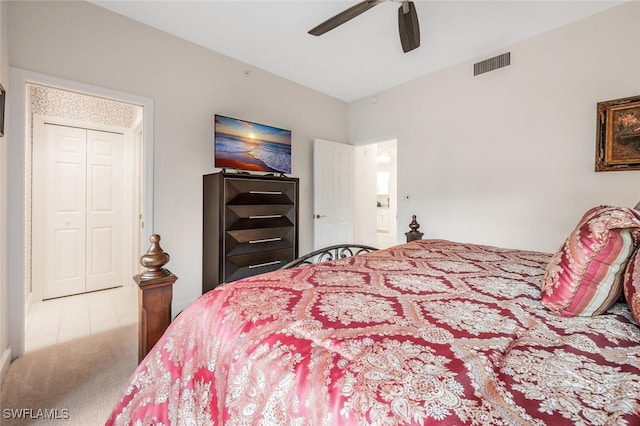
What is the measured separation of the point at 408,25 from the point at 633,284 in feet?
6.74

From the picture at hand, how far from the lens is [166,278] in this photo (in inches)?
46.7

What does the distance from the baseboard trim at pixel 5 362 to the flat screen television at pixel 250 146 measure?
214 cm

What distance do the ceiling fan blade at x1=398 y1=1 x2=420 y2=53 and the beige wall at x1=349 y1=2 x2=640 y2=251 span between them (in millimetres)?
1545

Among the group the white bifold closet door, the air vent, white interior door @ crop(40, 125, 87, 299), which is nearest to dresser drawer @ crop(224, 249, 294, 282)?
the white bifold closet door

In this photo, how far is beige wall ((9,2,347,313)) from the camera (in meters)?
2.23

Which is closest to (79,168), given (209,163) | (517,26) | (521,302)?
(209,163)

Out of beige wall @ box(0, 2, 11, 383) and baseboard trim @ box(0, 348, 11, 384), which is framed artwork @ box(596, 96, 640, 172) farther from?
baseboard trim @ box(0, 348, 11, 384)

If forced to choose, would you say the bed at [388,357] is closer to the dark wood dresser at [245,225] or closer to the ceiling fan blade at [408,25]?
the dark wood dresser at [245,225]

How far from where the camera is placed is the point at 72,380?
182 centimetres

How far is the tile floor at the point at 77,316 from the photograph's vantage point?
7.91ft

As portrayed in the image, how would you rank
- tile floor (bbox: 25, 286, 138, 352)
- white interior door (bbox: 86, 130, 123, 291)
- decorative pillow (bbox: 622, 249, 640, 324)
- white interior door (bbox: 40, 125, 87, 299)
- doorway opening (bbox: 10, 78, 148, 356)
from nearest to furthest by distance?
decorative pillow (bbox: 622, 249, 640, 324) → tile floor (bbox: 25, 286, 138, 352) → doorway opening (bbox: 10, 78, 148, 356) → white interior door (bbox: 40, 125, 87, 299) → white interior door (bbox: 86, 130, 123, 291)

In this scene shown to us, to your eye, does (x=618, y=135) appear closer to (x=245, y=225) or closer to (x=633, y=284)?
(x=633, y=284)

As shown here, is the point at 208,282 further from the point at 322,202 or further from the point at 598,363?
the point at 598,363

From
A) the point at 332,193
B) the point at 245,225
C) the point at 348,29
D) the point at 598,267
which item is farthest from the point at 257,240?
the point at 598,267
